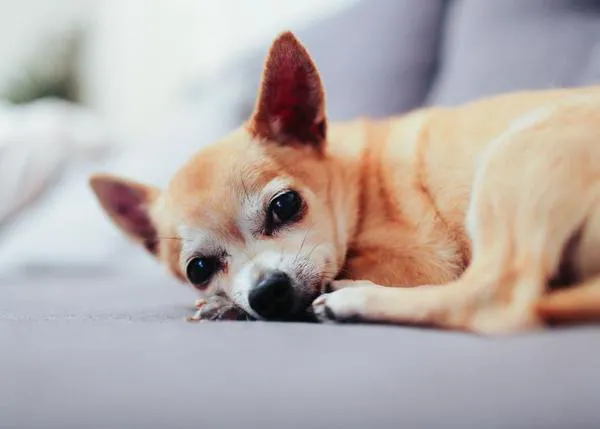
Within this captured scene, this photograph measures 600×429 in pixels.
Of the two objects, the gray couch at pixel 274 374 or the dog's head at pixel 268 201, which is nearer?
the gray couch at pixel 274 374

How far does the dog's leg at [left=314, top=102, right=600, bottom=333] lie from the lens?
78cm

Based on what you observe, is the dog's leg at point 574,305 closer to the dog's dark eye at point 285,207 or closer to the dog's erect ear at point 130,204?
the dog's dark eye at point 285,207

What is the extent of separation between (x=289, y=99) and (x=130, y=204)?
0.50 meters

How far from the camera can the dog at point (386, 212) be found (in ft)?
2.58

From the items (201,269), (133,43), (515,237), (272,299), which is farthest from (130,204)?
(133,43)

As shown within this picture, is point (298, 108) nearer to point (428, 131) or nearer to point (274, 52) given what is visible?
point (274, 52)

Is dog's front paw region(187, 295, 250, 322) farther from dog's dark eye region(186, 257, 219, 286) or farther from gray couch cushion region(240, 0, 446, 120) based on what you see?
gray couch cushion region(240, 0, 446, 120)

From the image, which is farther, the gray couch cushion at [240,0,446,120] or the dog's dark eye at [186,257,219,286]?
the gray couch cushion at [240,0,446,120]

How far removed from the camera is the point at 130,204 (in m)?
1.49

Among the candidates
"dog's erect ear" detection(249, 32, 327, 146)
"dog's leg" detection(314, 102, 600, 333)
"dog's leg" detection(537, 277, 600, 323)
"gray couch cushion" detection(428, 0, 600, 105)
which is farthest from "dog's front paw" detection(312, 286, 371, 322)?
"gray couch cushion" detection(428, 0, 600, 105)

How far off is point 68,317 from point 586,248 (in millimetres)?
773

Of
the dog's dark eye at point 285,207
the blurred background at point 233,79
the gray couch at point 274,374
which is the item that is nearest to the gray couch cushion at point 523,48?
the blurred background at point 233,79

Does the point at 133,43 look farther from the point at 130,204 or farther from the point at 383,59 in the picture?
the point at 130,204

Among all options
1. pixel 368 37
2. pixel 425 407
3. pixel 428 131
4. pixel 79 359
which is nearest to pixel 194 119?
pixel 368 37
